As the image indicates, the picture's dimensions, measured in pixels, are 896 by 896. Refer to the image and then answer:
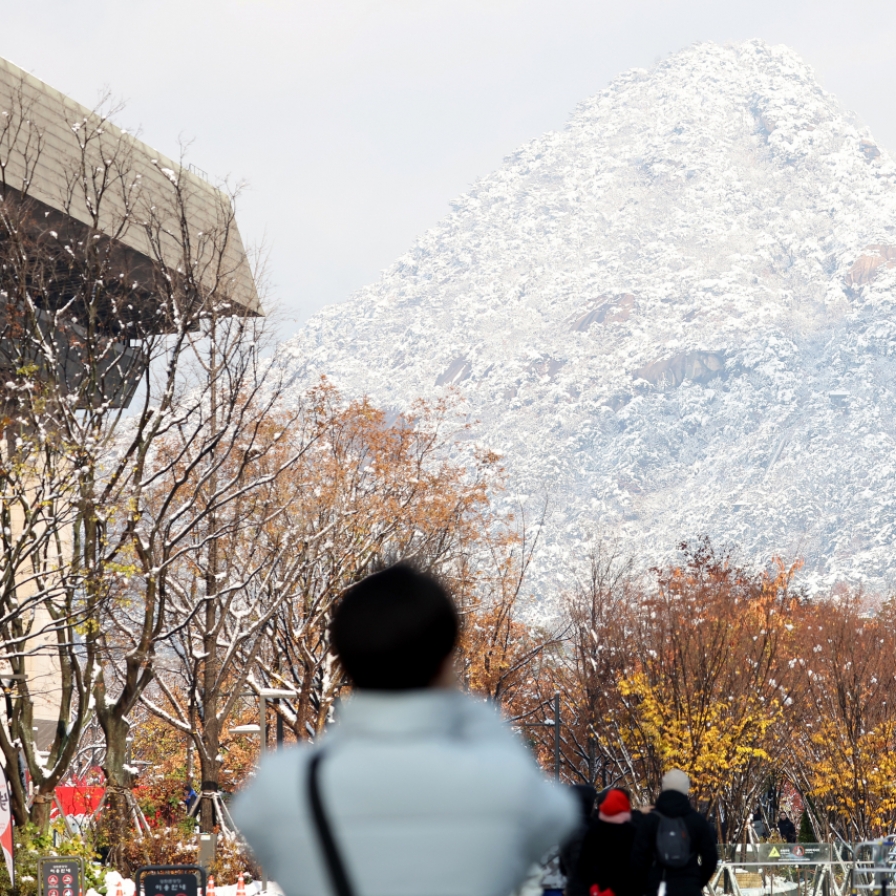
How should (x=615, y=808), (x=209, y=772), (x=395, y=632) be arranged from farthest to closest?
1. (x=209, y=772)
2. (x=615, y=808)
3. (x=395, y=632)

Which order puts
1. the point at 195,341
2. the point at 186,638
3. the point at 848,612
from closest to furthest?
the point at 195,341 < the point at 186,638 < the point at 848,612

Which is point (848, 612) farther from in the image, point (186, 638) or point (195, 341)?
point (195, 341)

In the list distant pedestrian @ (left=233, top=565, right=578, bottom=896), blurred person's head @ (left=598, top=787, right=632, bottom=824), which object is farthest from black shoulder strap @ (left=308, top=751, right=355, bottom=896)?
blurred person's head @ (left=598, top=787, right=632, bottom=824)

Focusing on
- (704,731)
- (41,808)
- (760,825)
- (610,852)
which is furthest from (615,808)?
(760,825)

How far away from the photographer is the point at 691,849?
9.76 m

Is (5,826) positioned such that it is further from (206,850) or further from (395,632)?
A: (395,632)

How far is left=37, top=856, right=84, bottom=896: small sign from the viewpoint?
15.9 metres

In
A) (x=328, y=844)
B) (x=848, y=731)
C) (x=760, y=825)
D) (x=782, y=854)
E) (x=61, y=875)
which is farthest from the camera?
(x=760, y=825)

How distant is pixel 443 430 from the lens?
1371 inches

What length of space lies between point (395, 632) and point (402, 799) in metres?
0.28

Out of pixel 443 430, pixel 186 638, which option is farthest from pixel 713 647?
pixel 186 638

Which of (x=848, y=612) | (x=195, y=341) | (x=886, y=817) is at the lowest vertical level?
(x=886, y=817)

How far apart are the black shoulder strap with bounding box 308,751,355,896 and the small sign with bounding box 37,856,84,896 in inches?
576

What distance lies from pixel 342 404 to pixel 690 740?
1163 cm
